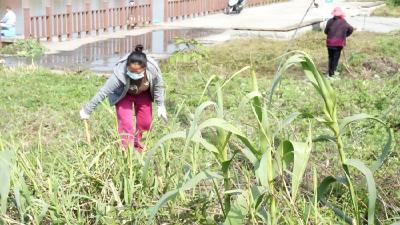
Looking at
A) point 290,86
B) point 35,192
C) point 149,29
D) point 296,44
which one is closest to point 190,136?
point 35,192

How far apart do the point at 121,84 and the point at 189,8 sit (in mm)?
20076

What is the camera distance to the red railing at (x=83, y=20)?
17922 mm

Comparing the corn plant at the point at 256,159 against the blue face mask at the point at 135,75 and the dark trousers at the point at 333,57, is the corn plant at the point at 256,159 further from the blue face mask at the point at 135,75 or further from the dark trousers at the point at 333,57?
the dark trousers at the point at 333,57

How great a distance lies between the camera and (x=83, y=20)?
770 inches

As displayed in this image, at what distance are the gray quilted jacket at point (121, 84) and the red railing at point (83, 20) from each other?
1219 centimetres

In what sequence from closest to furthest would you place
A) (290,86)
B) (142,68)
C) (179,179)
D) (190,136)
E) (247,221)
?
(190,136)
(247,221)
(179,179)
(142,68)
(290,86)

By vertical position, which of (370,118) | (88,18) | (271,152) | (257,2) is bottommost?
(88,18)

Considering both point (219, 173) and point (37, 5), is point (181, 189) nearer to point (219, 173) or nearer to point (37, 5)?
point (219, 173)

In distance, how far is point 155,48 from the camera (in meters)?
17.2

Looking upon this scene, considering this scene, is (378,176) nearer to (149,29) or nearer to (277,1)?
(149,29)

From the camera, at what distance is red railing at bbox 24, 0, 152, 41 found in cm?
1792

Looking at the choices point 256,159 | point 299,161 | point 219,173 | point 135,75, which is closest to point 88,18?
point 135,75

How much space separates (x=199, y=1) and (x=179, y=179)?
23.1m

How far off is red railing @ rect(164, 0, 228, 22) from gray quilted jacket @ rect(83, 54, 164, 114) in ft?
60.0
